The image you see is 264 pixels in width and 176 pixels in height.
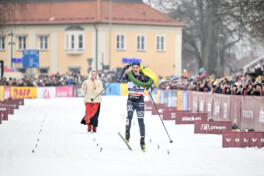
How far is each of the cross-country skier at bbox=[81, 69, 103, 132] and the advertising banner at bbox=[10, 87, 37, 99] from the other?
91.4 feet

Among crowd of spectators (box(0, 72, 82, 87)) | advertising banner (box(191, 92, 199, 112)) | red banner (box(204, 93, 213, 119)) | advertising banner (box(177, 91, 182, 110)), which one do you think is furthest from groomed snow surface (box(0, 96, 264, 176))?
crowd of spectators (box(0, 72, 82, 87))

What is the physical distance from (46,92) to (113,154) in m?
35.7

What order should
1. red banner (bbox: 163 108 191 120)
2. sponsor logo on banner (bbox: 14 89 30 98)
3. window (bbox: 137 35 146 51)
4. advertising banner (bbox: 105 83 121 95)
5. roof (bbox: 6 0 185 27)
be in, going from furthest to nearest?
window (bbox: 137 35 146 51)
roof (bbox: 6 0 185 27)
advertising banner (bbox: 105 83 121 95)
sponsor logo on banner (bbox: 14 89 30 98)
red banner (bbox: 163 108 191 120)

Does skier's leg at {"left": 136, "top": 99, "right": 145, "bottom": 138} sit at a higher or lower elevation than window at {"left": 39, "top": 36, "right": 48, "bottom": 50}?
lower

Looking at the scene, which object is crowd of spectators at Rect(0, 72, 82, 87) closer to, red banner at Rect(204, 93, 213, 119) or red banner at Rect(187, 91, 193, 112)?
red banner at Rect(187, 91, 193, 112)

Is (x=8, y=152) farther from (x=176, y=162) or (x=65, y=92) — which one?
(x=65, y=92)

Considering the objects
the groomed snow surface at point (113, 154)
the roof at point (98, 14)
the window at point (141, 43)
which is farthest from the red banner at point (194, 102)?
the window at point (141, 43)

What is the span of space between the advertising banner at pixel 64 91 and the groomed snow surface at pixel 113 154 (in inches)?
1123

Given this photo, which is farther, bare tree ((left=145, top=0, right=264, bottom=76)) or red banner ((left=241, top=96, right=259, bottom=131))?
bare tree ((left=145, top=0, right=264, bottom=76))

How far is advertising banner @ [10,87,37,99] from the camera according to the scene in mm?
48194

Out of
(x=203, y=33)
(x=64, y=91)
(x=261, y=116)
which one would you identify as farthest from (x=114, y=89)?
(x=261, y=116)

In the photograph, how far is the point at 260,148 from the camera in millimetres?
16141

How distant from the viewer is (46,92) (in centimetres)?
4994

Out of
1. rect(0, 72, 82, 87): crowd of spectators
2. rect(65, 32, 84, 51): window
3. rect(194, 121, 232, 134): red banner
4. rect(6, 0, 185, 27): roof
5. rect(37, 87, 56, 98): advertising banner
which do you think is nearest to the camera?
rect(194, 121, 232, 134): red banner
